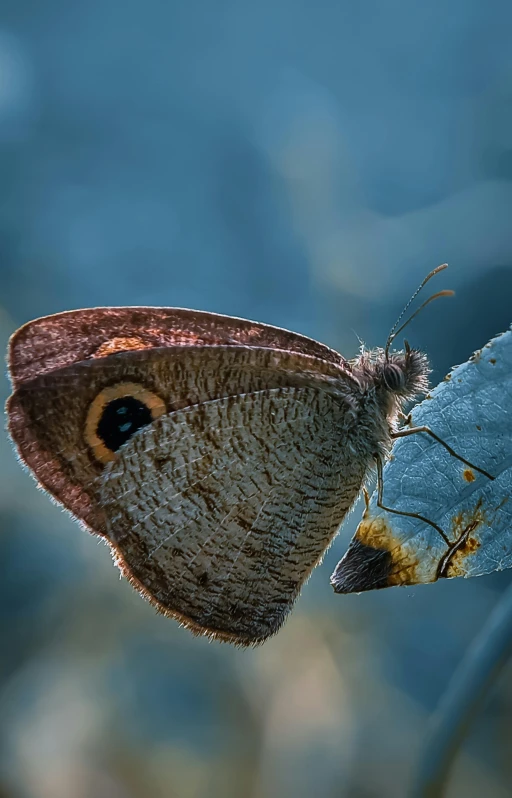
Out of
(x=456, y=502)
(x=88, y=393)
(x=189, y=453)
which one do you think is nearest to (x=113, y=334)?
(x=88, y=393)

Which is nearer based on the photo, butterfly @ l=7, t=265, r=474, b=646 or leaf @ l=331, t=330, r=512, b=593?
leaf @ l=331, t=330, r=512, b=593

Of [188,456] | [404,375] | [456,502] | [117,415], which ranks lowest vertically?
[456,502]

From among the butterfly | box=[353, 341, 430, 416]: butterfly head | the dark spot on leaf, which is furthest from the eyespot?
the dark spot on leaf

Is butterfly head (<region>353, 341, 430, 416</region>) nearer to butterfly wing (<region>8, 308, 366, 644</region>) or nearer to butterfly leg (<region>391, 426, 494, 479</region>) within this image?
butterfly wing (<region>8, 308, 366, 644</region>)

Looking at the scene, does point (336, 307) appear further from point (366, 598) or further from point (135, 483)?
point (135, 483)

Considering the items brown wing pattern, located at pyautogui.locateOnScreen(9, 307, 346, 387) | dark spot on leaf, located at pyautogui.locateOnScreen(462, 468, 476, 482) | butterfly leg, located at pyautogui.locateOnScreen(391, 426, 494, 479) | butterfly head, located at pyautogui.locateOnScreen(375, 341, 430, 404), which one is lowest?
dark spot on leaf, located at pyautogui.locateOnScreen(462, 468, 476, 482)

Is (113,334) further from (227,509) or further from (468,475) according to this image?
(468,475)
